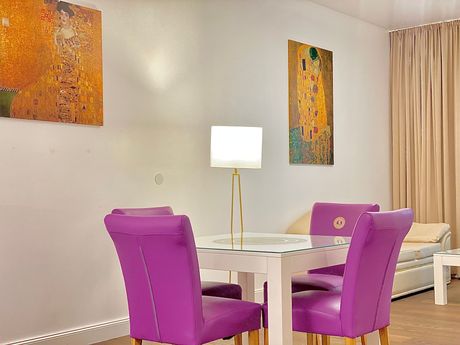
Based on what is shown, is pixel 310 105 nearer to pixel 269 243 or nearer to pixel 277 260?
pixel 269 243

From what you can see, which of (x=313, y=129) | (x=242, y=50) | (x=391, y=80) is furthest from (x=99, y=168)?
(x=391, y=80)

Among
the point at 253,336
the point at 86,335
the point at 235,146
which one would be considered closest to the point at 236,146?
the point at 235,146

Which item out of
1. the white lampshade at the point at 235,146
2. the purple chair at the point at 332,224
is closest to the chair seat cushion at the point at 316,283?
the purple chair at the point at 332,224

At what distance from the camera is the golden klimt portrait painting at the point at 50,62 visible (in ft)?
13.7

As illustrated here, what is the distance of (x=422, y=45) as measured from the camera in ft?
25.9

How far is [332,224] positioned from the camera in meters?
4.39

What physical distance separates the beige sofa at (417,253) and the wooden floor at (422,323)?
0.12m

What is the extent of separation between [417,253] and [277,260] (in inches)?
148

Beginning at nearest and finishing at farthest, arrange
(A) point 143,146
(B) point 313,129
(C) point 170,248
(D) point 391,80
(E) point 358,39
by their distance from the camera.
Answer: (C) point 170,248 < (A) point 143,146 < (B) point 313,129 < (E) point 358,39 < (D) point 391,80

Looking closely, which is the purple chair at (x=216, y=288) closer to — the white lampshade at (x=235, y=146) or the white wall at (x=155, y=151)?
the white wall at (x=155, y=151)

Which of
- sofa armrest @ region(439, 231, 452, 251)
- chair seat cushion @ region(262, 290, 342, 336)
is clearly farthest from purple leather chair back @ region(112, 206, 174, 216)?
sofa armrest @ region(439, 231, 452, 251)

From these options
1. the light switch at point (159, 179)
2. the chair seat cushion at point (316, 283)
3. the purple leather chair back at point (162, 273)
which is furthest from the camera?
the light switch at point (159, 179)

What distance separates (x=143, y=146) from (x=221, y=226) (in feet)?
3.56

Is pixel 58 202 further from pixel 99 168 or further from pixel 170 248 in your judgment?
pixel 170 248
